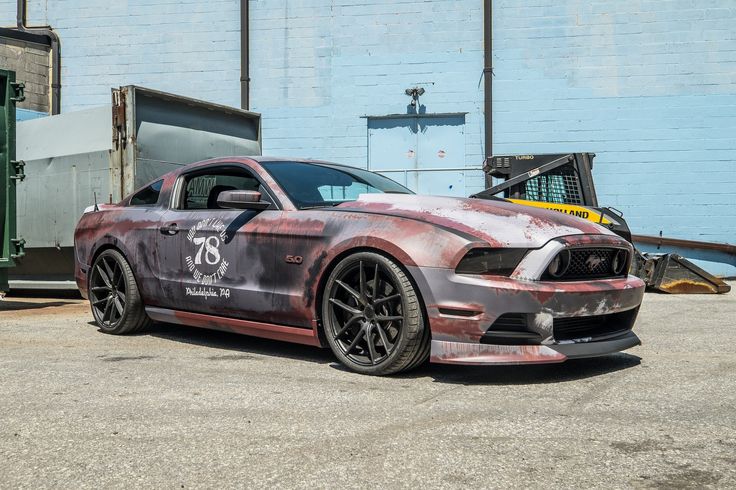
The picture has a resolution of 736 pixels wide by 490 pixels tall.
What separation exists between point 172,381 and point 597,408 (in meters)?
2.30

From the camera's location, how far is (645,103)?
595 inches

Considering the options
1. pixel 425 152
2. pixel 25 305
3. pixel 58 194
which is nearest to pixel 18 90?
pixel 58 194

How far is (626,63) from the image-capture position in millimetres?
15141

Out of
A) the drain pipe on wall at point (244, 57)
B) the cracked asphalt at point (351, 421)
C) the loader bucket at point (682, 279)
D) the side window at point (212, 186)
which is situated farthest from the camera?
the drain pipe on wall at point (244, 57)

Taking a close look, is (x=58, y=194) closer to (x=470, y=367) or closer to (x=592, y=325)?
(x=470, y=367)

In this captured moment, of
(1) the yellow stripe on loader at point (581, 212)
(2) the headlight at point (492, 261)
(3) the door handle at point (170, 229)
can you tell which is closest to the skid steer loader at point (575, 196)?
(1) the yellow stripe on loader at point (581, 212)

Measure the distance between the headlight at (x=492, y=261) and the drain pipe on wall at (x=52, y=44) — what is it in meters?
15.7

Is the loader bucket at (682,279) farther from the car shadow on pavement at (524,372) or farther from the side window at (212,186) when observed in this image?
the side window at (212,186)

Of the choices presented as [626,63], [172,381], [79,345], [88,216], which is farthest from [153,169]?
[626,63]

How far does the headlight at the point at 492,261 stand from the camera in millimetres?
3914

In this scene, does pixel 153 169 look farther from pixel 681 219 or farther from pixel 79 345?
pixel 681 219

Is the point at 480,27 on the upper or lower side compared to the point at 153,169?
upper

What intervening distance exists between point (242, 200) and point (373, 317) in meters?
1.27

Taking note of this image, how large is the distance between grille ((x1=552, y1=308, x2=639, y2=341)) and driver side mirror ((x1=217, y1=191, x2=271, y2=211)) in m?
2.08
